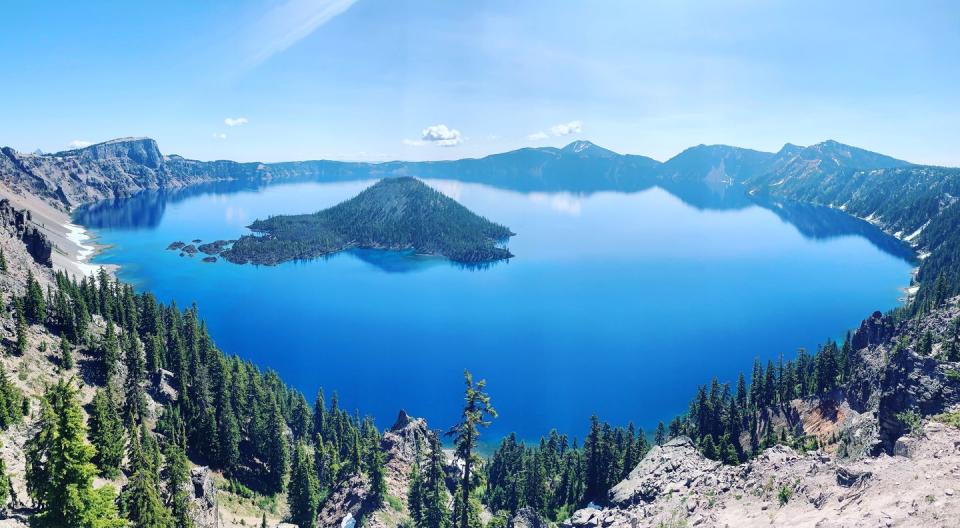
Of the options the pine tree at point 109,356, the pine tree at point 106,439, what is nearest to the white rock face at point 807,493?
the pine tree at point 106,439

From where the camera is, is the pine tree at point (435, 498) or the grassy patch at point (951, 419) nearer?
the grassy patch at point (951, 419)

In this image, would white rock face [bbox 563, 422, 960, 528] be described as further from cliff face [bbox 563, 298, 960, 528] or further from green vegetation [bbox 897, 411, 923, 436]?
green vegetation [bbox 897, 411, 923, 436]

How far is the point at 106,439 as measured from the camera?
168 feet

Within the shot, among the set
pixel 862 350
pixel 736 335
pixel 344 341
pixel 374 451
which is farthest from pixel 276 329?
pixel 862 350

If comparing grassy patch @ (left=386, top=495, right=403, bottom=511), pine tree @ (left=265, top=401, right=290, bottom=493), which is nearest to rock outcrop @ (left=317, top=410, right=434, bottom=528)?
grassy patch @ (left=386, top=495, right=403, bottom=511)

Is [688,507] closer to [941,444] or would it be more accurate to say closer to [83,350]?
[941,444]

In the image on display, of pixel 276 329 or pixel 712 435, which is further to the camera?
pixel 276 329

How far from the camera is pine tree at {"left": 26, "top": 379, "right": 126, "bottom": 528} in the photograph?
32312mm

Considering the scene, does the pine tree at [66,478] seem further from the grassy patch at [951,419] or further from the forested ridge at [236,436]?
the grassy patch at [951,419]

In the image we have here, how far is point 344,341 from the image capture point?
538 ft

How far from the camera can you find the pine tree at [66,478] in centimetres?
3231

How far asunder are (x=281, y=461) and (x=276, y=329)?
334 ft

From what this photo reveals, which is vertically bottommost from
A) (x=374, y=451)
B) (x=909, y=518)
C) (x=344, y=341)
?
(x=344, y=341)

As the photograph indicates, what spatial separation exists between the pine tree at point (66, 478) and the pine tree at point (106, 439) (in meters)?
17.8
